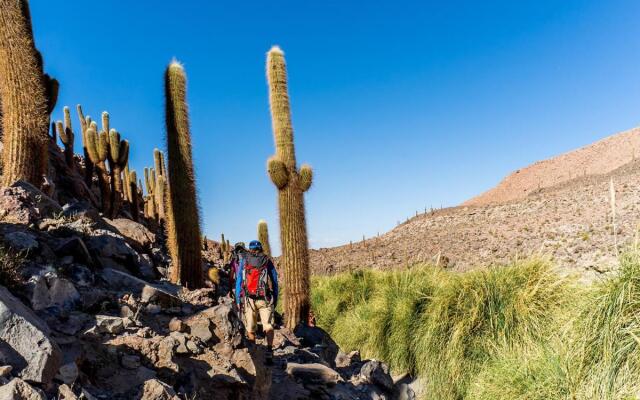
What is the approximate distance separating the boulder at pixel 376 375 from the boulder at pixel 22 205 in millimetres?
4920

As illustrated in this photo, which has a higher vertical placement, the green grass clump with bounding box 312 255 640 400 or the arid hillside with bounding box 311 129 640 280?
the arid hillside with bounding box 311 129 640 280

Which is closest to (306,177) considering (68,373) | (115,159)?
(68,373)

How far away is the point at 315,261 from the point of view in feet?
118

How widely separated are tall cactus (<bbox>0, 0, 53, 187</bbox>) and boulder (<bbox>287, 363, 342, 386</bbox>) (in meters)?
6.01

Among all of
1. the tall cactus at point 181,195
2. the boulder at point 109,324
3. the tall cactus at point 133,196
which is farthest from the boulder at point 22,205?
the tall cactus at point 133,196

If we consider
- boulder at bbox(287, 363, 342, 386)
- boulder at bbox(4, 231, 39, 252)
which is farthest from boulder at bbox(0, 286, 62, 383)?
boulder at bbox(287, 363, 342, 386)

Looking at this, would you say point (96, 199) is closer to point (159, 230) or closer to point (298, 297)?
point (159, 230)

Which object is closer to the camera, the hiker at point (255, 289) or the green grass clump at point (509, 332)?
the green grass clump at point (509, 332)

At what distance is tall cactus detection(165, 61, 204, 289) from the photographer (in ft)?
37.0

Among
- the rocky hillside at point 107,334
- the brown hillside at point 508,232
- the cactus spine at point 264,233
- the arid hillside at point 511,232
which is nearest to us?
the rocky hillside at point 107,334

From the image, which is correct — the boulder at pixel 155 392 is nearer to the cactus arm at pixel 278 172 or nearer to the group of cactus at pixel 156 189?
the cactus arm at pixel 278 172

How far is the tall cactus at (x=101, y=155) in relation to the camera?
18.0 metres

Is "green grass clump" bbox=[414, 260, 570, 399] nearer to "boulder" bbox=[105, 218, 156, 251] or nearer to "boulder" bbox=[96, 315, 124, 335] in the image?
"boulder" bbox=[96, 315, 124, 335]

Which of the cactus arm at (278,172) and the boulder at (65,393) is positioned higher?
the cactus arm at (278,172)
